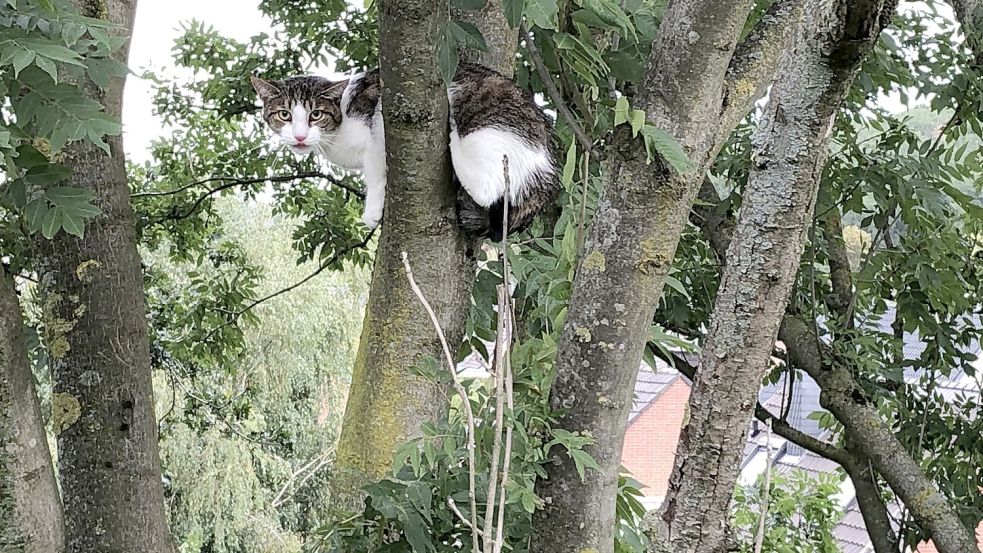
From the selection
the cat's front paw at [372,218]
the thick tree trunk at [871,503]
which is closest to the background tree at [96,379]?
the cat's front paw at [372,218]

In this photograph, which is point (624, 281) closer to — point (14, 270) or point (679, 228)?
point (679, 228)

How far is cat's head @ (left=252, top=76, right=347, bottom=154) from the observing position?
154cm

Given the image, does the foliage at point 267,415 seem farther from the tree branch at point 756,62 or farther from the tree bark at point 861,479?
the tree branch at point 756,62

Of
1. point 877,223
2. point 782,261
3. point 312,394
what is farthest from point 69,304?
point 312,394

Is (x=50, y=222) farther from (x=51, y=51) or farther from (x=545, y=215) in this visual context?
(x=545, y=215)

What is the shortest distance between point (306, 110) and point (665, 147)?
1032 millimetres

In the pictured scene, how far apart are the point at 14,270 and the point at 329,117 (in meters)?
0.65

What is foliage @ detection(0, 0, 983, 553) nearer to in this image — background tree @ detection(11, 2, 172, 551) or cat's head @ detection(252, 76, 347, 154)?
background tree @ detection(11, 2, 172, 551)

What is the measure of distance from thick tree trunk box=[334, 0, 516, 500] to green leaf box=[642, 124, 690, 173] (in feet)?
0.89

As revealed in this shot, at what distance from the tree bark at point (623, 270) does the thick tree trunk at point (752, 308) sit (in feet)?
0.17

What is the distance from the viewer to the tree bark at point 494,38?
1.00 metres

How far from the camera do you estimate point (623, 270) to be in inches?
26.0

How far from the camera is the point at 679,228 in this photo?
683mm

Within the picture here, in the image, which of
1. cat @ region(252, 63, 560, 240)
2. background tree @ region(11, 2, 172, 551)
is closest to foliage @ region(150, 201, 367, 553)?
cat @ region(252, 63, 560, 240)
